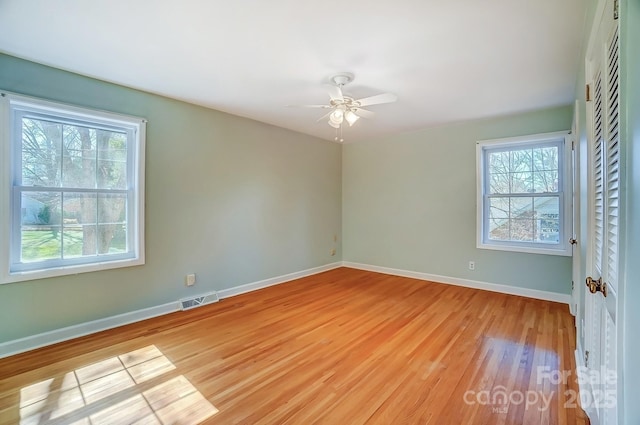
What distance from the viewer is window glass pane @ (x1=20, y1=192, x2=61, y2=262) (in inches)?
100

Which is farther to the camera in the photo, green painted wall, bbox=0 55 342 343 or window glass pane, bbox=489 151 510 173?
window glass pane, bbox=489 151 510 173

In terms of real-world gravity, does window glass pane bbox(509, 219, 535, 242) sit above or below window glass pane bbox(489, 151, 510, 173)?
below

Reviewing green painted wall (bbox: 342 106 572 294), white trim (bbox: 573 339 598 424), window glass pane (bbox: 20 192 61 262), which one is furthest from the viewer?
green painted wall (bbox: 342 106 572 294)

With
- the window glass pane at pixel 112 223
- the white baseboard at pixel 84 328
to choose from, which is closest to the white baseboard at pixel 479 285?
the white baseboard at pixel 84 328

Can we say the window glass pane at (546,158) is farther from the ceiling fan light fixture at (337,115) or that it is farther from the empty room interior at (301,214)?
the ceiling fan light fixture at (337,115)

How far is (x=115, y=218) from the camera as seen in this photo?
3.08 meters

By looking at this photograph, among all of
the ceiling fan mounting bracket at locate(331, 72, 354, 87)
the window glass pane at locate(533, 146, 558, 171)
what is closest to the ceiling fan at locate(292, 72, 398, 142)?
the ceiling fan mounting bracket at locate(331, 72, 354, 87)

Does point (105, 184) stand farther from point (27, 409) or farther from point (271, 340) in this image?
point (271, 340)

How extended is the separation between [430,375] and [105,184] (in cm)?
346

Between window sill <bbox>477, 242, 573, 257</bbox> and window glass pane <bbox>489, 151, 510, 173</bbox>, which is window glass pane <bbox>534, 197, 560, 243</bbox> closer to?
window sill <bbox>477, 242, 573, 257</bbox>

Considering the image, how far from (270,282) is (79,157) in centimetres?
280

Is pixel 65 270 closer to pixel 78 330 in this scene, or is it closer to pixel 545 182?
pixel 78 330

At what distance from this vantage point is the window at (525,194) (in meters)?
3.73

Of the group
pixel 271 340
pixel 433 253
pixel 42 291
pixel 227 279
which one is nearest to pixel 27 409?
pixel 42 291
